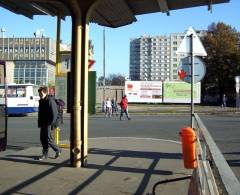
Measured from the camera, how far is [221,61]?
303ft

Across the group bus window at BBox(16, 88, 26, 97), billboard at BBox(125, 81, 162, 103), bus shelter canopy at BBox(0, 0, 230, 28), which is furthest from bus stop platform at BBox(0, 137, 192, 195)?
billboard at BBox(125, 81, 162, 103)

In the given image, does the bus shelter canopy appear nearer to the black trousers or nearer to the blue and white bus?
the black trousers

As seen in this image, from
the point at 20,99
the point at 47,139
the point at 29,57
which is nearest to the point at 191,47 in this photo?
the point at 47,139

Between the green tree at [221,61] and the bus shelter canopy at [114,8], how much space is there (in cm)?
7836

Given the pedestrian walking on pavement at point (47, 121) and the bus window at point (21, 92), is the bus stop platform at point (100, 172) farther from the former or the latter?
the bus window at point (21, 92)

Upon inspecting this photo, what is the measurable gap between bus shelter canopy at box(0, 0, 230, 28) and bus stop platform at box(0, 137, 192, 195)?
350cm

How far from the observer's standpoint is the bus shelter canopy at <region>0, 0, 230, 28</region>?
489 inches

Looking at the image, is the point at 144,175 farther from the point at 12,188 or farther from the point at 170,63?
the point at 170,63

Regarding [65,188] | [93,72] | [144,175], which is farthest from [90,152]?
[65,188]

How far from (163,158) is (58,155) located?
2469mm

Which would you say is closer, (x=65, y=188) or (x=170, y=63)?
(x=65, y=188)

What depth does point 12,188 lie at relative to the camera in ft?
27.7

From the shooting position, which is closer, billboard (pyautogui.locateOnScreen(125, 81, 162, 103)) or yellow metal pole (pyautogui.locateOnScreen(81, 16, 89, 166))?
yellow metal pole (pyautogui.locateOnScreen(81, 16, 89, 166))

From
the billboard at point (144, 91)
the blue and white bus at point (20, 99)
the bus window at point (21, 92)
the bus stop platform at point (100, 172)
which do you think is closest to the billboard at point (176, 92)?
the billboard at point (144, 91)
